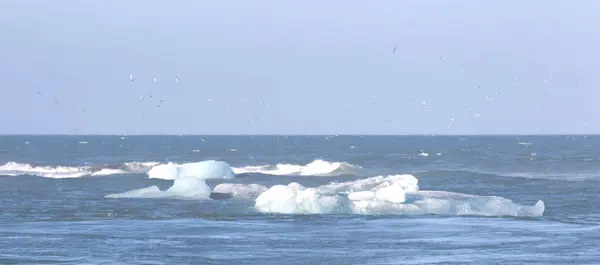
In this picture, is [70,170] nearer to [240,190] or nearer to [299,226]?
[240,190]

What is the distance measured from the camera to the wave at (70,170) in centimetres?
7225

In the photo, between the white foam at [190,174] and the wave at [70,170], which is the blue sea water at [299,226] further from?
the wave at [70,170]

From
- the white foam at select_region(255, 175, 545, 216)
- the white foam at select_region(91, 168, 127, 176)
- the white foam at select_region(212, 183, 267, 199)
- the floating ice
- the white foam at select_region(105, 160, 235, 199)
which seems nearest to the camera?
the white foam at select_region(255, 175, 545, 216)

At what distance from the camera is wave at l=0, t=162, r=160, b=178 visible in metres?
72.2

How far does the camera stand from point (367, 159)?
337 feet

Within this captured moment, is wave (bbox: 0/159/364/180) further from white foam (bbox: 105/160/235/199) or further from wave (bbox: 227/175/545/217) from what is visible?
wave (bbox: 227/175/545/217)

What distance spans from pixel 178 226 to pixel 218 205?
8391 millimetres

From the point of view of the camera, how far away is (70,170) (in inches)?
2977

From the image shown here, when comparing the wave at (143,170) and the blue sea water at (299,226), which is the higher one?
Answer: the wave at (143,170)

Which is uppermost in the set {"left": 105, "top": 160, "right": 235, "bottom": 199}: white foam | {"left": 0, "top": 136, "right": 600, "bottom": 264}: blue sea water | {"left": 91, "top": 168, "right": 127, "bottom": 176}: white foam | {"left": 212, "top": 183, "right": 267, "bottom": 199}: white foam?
{"left": 91, "top": 168, "right": 127, "bottom": 176}: white foam

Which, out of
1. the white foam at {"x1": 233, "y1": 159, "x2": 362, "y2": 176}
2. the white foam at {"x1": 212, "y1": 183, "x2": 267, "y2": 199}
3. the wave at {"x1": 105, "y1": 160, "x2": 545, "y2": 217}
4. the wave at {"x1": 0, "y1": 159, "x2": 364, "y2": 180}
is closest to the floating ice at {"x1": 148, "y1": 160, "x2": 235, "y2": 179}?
the wave at {"x1": 0, "y1": 159, "x2": 364, "y2": 180}

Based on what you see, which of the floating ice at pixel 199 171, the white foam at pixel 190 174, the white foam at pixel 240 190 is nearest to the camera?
the white foam at pixel 240 190

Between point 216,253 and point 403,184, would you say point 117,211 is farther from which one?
point 216,253

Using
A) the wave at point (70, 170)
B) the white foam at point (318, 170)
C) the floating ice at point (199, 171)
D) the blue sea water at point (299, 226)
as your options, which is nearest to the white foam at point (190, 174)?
the floating ice at point (199, 171)
